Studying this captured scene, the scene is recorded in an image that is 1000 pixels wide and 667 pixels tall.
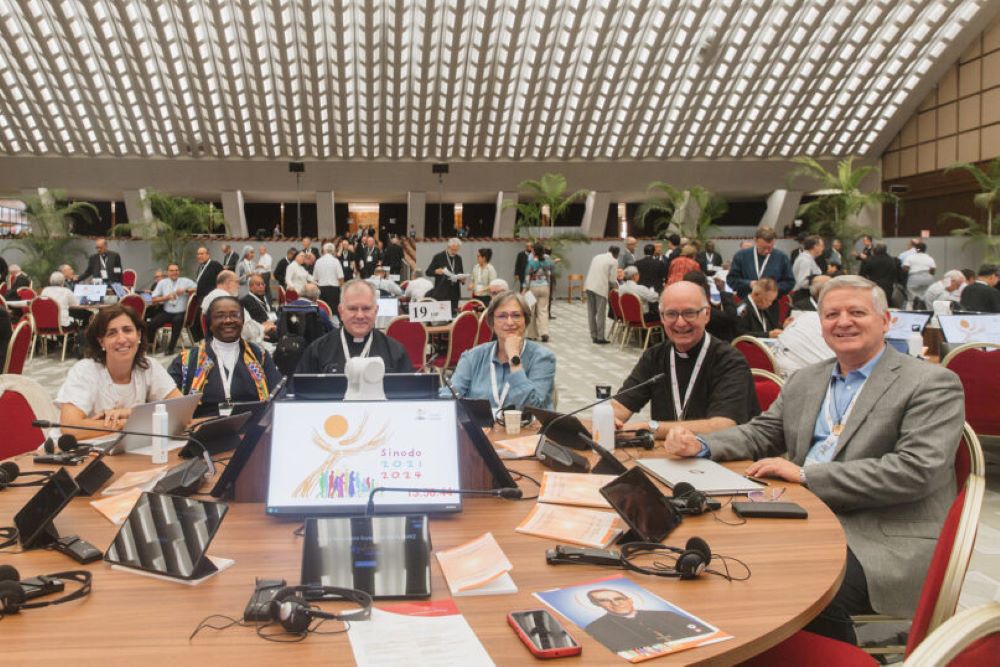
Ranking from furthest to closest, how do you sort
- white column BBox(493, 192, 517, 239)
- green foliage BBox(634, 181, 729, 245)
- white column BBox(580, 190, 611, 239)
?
1. white column BBox(580, 190, 611, 239)
2. white column BBox(493, 192, 517, 239)
3. green foliage BBox(634, 181, 729, 245)

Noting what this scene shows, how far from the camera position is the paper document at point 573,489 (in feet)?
7.20

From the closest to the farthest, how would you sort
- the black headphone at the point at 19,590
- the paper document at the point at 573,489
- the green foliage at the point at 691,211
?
the black headphone at the point at 19,590 → the paper document at the point at 573,489 → the green foliage at the point at 691,211

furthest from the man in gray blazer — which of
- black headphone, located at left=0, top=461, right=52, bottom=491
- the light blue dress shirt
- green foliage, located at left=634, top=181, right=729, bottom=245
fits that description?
green foliage, located at left=634, top=181, right=729, bottom=245

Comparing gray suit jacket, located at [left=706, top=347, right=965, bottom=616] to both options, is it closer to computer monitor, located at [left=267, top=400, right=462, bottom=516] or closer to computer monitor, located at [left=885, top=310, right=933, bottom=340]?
computer monitor, located at [left=267, top=400, right=462, bottom=516]

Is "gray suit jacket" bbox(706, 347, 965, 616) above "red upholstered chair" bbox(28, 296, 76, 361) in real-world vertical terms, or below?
below

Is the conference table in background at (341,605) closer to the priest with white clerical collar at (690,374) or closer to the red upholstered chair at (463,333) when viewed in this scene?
the priest with white clerical collar at (690,374)

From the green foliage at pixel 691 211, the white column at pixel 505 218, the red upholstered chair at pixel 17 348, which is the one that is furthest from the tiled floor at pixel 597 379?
the white column at pixel 505 218

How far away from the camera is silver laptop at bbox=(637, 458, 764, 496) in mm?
2299

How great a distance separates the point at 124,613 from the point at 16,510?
87 cm

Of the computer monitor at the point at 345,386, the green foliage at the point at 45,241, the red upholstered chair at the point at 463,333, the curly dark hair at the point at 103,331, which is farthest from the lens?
the green foliage at the point at 45,241

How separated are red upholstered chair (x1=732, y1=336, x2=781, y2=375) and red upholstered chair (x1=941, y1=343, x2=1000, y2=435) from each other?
1.07 meters

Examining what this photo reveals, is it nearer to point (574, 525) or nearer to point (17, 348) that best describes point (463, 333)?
point (17, 348)

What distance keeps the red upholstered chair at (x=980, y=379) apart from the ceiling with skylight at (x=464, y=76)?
18039mm

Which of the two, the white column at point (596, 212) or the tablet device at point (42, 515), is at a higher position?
the white column at point (596, 212)
